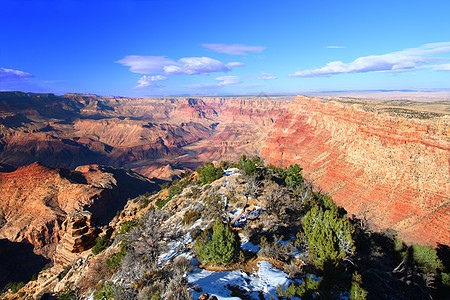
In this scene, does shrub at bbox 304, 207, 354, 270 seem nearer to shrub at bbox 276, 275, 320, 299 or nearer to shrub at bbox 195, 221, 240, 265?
shrub at bbox 276, 275, 320, 299

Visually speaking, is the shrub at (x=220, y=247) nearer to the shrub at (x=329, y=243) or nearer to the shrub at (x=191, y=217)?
the shrub at (x=329, y=243)

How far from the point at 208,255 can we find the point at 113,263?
28.3 feet

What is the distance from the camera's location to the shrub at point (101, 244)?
20.6 meters

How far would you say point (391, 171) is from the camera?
38.0m

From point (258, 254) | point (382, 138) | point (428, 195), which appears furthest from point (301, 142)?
point (258, 254)

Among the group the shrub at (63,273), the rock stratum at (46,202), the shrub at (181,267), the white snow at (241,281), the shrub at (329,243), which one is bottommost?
the rock stratum at (46,202)

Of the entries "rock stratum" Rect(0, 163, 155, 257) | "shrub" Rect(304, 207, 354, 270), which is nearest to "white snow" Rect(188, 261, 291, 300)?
"shrub" Rect(304, 207, 354, 270)

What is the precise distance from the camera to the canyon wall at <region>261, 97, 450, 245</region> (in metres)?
31.2

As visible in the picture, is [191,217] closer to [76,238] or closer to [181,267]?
[181,267]

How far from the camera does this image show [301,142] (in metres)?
71.3

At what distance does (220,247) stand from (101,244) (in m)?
17.0

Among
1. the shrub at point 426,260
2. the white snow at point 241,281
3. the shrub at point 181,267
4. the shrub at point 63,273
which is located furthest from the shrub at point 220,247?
the shrub at point 63,273

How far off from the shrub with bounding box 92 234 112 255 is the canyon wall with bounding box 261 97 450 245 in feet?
98.7

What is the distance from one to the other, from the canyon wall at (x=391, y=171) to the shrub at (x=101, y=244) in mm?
30095
